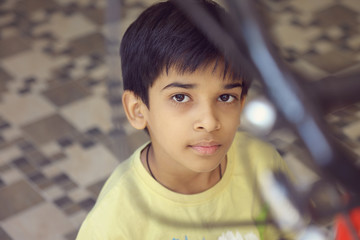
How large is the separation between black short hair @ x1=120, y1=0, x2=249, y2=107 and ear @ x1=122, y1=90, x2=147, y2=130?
2cm

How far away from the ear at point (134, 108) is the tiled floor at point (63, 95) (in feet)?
2.43

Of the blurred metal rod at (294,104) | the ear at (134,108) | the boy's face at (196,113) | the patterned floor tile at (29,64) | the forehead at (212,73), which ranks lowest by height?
the patterned floor tile at (29,64)

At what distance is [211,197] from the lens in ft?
3.46

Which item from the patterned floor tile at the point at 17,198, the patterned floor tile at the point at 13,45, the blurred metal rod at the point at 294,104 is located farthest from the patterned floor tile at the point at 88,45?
the blurred metal rod at the point at 294,104

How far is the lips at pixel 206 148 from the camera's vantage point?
81cm

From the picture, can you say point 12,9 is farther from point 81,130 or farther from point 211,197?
point 211,197

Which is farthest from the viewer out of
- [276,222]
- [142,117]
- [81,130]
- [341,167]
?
[81,130]

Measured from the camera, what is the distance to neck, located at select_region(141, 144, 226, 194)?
1045 mm

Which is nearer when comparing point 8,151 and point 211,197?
point 211,197

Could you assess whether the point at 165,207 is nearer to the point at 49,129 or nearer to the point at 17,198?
the point at 17,198

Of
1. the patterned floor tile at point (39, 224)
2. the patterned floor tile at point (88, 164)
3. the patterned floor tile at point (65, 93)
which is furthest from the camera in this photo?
the patterned floor tile at point (65, 93)

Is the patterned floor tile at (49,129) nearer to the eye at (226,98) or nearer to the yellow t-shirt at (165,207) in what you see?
the yellow t-shirt at (165,207)

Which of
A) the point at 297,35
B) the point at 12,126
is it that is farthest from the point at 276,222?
the point at 297,35

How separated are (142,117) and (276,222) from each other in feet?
2.06
